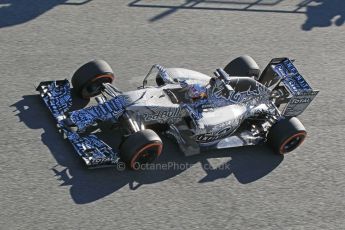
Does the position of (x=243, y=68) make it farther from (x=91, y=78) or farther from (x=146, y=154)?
(x=146, y=154)

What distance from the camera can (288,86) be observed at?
13.2 metres

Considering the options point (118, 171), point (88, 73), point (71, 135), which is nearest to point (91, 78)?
point (88, 73)

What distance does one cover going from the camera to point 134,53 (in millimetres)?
15398

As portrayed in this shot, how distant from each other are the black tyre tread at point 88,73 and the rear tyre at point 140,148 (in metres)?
2.09

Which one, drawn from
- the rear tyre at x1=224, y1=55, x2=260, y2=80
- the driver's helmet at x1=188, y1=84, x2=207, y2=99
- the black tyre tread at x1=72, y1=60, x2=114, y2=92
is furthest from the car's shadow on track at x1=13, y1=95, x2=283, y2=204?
the rear tyre at x1=224, y1=55, x2=260, y2=80

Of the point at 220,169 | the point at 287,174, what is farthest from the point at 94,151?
the point at 287,174

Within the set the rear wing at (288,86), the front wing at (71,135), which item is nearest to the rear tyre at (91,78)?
the front wing at (71,135)

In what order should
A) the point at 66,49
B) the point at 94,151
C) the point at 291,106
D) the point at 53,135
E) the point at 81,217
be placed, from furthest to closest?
the point at 66,49
the point at 291,106
the point at 53,135
the point at 94,151
the point at 81,217

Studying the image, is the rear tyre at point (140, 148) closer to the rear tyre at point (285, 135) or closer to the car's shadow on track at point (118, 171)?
the car's shadow on track at point (118, 171)

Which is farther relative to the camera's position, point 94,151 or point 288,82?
point 288,82

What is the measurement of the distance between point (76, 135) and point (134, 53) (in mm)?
4152

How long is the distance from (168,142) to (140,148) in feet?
4.31

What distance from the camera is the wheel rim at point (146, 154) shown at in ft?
36.7

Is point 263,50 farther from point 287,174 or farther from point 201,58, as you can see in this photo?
point 287,174
